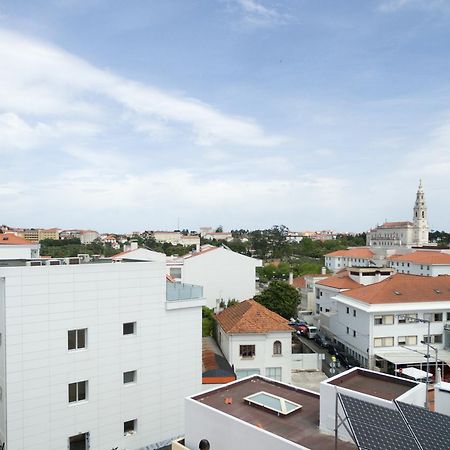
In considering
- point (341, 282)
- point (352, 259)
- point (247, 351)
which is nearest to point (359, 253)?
point (352, 259)

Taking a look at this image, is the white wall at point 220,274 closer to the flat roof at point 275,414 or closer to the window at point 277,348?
the window at point 277,348

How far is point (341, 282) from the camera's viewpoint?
144ft

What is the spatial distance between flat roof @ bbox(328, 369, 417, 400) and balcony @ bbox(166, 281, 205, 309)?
925cm

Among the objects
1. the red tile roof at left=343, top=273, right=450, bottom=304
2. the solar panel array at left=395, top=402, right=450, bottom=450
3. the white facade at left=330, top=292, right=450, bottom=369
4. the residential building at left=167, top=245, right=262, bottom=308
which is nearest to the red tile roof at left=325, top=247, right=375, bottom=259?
the residential building at left=167, top=245, right=262, bottom=308

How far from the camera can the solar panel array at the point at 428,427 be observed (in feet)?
28.3

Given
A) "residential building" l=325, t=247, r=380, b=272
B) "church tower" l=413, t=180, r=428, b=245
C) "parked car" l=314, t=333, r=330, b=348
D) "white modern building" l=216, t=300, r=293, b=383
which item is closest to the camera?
"white modern building" l=216, t=300, r=293, b=383

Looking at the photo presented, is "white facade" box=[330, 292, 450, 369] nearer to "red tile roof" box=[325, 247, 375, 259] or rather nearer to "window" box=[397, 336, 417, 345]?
"window" box=[397, 336, 417, 345]

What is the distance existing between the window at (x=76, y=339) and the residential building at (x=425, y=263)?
5437 cm

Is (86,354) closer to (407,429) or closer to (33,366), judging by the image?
(33,366)

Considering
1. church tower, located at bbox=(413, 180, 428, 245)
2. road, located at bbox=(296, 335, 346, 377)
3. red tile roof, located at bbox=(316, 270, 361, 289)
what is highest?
church tower, located at bbox=(413, 180, 428, 245)

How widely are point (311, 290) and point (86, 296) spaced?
39.1 metres

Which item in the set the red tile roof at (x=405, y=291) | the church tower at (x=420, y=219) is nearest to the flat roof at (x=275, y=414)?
the red tile roof at (x=405, y=291)

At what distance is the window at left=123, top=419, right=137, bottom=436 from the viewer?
61.0 feet

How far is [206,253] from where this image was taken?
4847 centimetres
